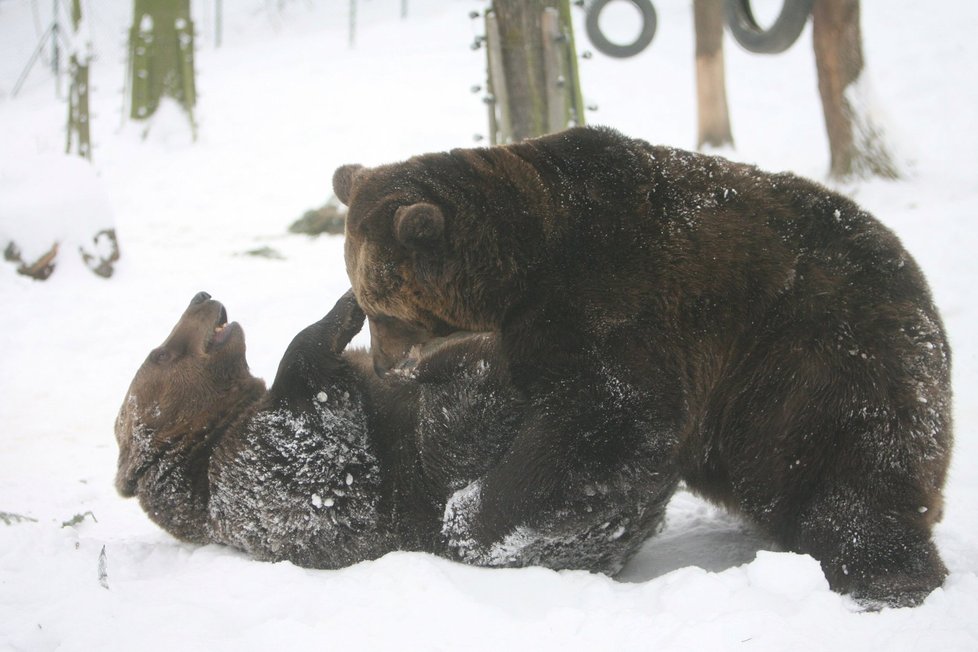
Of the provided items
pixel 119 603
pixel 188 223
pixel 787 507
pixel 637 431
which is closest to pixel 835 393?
pixel 787 507

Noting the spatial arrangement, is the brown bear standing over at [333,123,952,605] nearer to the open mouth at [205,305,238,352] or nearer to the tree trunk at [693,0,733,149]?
the open mouth at [205,305,238,352]

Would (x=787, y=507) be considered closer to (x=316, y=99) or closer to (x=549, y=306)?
(x=549, y=306)

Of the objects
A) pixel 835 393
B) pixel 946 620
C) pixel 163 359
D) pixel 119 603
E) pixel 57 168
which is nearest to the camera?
pixel 946 620

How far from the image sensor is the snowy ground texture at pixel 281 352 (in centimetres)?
326

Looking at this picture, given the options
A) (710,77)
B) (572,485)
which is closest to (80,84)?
(710,77)

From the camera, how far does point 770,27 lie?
9.39 m

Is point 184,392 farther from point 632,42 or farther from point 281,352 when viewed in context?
point 632,42

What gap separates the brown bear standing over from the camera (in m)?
3.72

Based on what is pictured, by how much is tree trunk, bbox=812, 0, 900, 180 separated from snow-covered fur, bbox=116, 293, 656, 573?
8.61 meters

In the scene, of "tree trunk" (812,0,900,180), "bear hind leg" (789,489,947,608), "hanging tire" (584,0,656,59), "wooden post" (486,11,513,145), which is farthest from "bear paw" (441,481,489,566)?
"hanging tire" (584,0,656,59)

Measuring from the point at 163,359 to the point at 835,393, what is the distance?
147 inches

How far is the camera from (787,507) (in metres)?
3.95

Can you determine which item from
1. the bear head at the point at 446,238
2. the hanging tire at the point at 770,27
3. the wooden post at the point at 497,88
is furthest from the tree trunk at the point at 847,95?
the bear head at the point at 446,238

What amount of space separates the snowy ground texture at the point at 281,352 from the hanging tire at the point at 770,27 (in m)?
2.29
